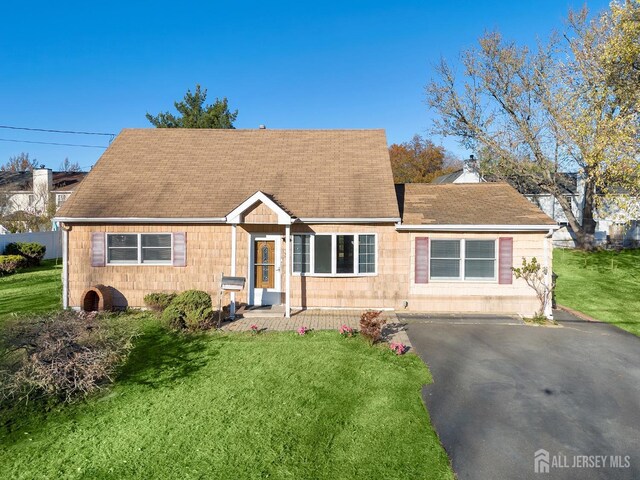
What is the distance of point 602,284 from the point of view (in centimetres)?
1709

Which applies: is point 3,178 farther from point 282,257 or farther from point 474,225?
point 474,225

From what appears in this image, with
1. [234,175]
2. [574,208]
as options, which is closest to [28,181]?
[234,175]

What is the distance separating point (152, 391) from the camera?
22.9 ft

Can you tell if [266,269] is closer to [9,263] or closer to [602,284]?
[602,284]

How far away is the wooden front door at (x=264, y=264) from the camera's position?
13.0 m

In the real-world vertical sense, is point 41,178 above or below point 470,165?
below

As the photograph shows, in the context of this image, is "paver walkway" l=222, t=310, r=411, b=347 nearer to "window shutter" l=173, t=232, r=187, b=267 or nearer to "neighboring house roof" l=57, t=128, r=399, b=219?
"window shutter" l=173, t=232, r=187, b=267

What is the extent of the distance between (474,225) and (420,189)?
3.86 meters

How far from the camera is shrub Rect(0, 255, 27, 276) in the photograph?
2023cm

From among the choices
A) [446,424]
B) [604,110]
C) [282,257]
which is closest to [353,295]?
[282,257]

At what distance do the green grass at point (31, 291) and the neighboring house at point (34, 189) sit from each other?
17544mm

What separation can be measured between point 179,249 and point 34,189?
3942 cm

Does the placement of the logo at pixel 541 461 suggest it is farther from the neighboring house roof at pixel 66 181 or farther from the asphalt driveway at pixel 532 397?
the neighboring house roof at pixel 66 181

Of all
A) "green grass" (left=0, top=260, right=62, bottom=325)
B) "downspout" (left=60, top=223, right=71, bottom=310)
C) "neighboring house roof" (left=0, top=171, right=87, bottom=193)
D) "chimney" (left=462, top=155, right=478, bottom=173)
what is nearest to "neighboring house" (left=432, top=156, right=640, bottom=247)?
"chimney" (left=462, top=155, right=478, bottom=173)
